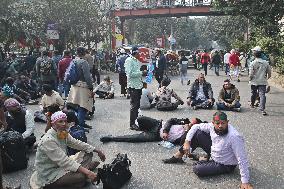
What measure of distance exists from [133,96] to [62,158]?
4.55 m

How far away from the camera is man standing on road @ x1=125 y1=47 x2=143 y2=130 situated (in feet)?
32.1

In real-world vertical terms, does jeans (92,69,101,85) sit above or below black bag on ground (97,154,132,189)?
above

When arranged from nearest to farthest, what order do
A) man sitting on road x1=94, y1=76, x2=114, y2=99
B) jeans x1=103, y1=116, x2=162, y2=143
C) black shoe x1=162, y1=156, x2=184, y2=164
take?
black shoe x1=162, y1=156, x2=184, y2=164, jeans x1=103, y1=116, x2=162, y2=143, man sitting on road x1=94, y1=76, x2=114, y2=99

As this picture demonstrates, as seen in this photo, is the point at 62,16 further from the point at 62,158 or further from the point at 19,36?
the point at 62,158

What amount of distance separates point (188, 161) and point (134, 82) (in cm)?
303

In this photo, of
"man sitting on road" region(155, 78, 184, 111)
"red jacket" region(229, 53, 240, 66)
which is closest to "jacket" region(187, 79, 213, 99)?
"man sitting on road" region(155, 78, 184, 111)

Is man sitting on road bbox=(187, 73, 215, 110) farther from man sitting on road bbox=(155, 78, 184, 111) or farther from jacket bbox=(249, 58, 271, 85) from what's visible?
jacket bbox=(249, 58, 271, 85)

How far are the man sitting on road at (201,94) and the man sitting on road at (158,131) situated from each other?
4531 millimetres


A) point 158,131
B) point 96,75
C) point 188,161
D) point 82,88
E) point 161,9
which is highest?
point 161,9

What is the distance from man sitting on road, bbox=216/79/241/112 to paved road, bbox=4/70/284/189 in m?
0.31

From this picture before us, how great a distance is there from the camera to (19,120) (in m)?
→ 7.73

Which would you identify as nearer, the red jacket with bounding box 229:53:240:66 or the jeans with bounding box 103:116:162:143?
the jeans with bounding box 103:116:162:143

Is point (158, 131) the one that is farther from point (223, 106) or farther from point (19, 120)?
point (223, 106)

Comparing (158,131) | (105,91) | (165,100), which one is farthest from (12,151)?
(105,91)
